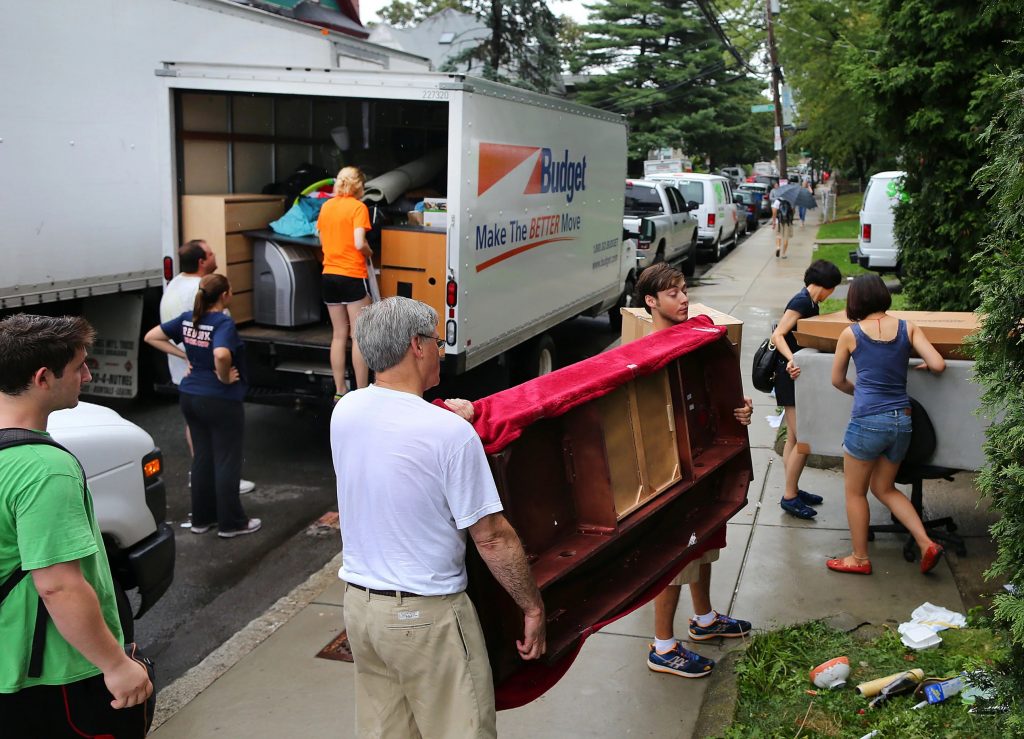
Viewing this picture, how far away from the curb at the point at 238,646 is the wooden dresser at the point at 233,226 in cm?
340

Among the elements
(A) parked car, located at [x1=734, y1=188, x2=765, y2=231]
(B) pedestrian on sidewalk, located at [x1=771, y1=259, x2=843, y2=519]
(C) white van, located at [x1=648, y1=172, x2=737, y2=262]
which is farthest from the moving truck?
(A) parked car, located at [x1=734, y1=188, x2=765, y2=231]

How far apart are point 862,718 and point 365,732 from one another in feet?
7.01

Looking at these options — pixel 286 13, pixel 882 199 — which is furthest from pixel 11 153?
pixel 882 199

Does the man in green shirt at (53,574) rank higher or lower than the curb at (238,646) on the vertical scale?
higher

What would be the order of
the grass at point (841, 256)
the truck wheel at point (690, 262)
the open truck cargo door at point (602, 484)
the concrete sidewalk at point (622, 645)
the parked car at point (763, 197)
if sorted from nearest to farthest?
the open truck cargo door at point (602, 484), the concrete sidewalk at point (622, 645), the grass at point (841, 256), the truck wheel at point (690, 262), the parked car at point (763, 197)

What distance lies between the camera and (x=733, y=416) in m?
4.71

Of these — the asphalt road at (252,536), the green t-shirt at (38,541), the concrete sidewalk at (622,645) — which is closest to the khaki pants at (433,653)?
the green t-shirt at (38,541)

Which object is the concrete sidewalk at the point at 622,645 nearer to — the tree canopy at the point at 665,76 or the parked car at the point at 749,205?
the parked car at the point at 749,205

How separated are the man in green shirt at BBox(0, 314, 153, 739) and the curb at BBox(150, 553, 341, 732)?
173 centimetres

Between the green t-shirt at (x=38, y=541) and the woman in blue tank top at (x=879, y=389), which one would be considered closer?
the green t-shirt at (x=38, y=541)

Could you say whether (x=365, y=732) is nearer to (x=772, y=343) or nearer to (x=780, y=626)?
(x=780, y=626)

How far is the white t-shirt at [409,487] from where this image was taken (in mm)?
2893

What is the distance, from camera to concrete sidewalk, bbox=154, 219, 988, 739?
4.44m

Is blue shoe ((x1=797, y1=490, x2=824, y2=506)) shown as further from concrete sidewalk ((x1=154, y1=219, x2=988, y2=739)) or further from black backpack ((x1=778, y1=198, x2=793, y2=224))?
black backpack ((x1=778, y1=198, x2=793, y2=224))
